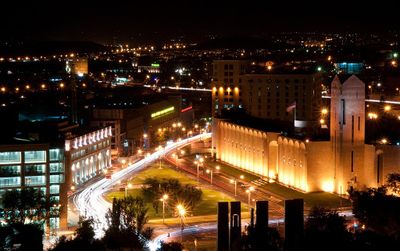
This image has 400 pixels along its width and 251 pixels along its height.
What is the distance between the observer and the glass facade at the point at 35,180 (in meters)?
49.1

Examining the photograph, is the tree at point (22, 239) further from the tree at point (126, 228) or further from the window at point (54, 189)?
the window at point (54, 189)

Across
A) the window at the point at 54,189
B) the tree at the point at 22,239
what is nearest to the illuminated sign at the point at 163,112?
the window at the point at 54,189

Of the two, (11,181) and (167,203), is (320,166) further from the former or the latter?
(11,181)

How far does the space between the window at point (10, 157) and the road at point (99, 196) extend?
15.6 feet

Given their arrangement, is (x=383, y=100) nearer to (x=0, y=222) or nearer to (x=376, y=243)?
(x=0, y=222)

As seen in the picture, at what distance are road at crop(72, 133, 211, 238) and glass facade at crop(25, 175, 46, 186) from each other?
9.20 ft

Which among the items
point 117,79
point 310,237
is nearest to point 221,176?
point 310,237

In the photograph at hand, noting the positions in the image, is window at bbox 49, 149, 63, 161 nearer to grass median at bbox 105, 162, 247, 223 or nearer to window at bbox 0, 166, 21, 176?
window at bbox 0, 166, 21, 176

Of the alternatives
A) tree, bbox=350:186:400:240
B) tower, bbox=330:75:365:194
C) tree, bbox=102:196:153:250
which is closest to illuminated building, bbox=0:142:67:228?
tree, bbox=102:196:153:250

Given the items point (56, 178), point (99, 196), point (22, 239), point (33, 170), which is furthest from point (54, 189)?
point (22, 239)

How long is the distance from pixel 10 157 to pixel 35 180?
1.99m

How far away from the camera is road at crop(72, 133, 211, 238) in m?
46.5

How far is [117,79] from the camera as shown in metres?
A: 170

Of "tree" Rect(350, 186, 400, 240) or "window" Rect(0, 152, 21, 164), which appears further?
"window" Rect(0, 152, 21, 164)
